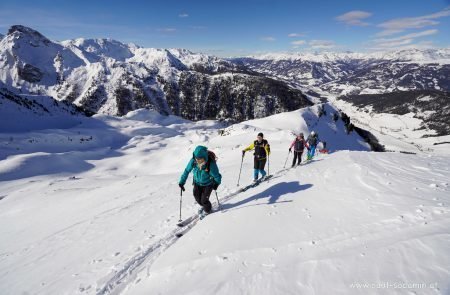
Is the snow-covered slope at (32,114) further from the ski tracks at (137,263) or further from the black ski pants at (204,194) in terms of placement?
the ski tracks at (137,263)

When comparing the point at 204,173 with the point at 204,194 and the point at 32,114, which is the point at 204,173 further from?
the point at 32,114

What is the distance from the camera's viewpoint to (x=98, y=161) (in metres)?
48.1

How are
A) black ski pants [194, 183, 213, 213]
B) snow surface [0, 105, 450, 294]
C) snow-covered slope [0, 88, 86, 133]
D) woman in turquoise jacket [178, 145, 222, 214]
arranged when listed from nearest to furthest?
1. snow surface [0, 105, 450, 294]
2. woman in turquoise jacket [178, 145, 222, 214]
3. black ski pants [194, 183, 213, 213]
4. snow-covered slope [0, 88, 86, 133]

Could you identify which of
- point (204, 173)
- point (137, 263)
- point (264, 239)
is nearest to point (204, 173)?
point (204, 173)

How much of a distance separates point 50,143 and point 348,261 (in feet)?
217

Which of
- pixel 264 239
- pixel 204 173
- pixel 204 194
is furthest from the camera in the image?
pixel 204 194

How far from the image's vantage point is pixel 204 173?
1016cm

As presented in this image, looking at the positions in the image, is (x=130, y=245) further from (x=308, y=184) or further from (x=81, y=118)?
(x=81, y=118)

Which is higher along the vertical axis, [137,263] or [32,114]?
[32,114]

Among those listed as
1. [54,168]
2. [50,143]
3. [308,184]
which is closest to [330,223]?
[308,184]

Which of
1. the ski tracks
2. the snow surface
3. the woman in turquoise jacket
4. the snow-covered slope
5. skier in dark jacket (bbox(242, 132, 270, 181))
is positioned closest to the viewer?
the snow surface

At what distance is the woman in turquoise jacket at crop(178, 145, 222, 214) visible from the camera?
32.1 feet

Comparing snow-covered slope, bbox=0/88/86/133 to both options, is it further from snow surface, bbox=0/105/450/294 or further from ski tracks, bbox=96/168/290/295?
ski tracks, bbox=96/168/290/295

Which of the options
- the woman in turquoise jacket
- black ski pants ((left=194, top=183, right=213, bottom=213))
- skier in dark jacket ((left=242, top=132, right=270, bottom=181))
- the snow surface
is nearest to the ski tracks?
the snow surface
